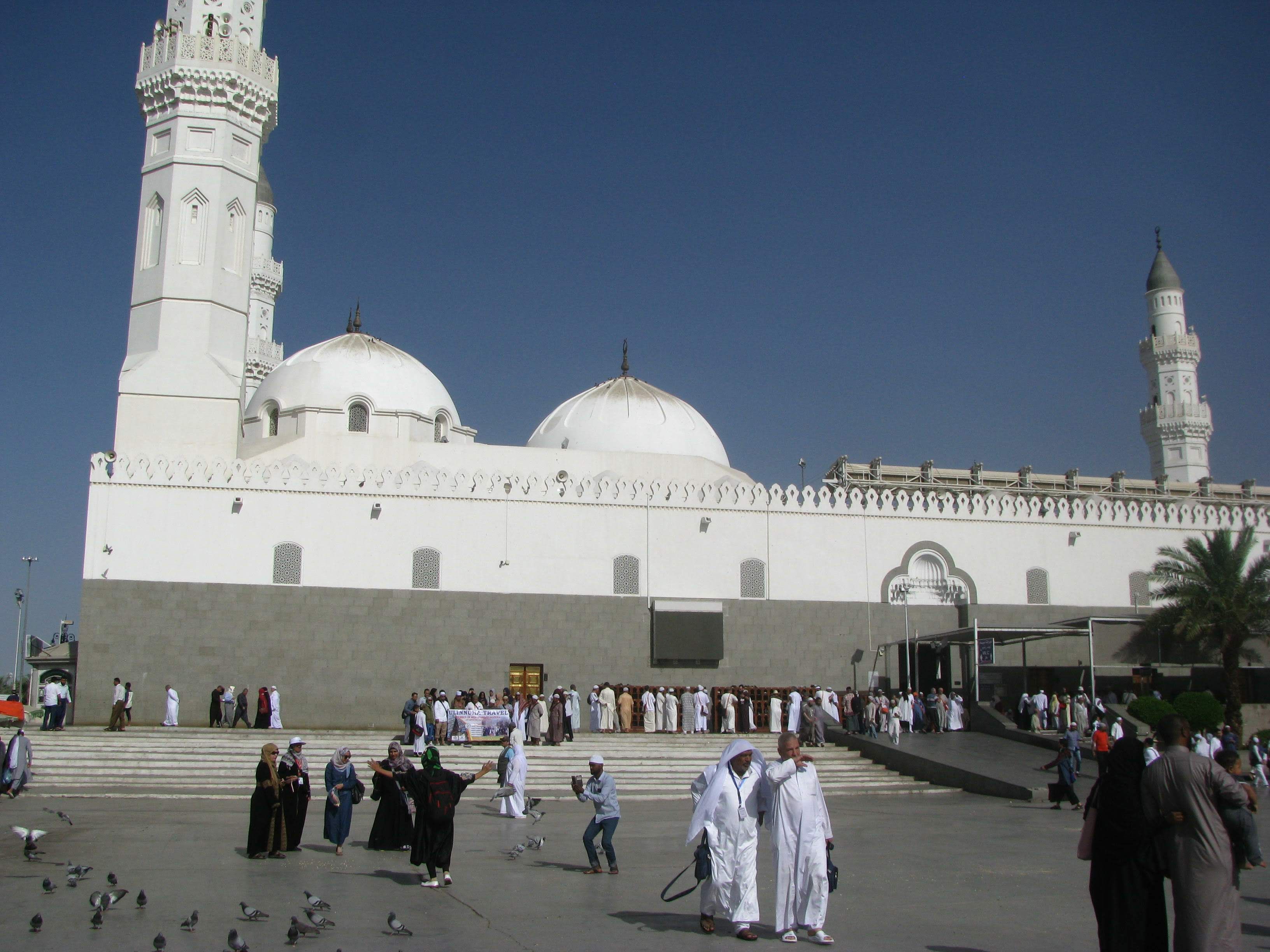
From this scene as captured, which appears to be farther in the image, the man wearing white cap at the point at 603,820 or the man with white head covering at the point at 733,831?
the man wearing white cap at the point at 603,820

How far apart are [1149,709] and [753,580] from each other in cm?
721

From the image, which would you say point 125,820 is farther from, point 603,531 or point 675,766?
point 603,531

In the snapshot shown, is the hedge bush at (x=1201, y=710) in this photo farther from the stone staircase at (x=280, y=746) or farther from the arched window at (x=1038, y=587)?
the stone staircase at (x=280, y=746)

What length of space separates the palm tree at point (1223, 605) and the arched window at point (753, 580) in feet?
23.5

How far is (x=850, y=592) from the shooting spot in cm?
2295

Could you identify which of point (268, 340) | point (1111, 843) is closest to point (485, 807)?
point (1111, 843)

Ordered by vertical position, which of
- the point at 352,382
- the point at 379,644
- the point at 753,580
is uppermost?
the point at 352,382

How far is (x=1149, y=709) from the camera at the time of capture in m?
18.6

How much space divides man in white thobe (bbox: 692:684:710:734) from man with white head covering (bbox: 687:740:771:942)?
1425cm

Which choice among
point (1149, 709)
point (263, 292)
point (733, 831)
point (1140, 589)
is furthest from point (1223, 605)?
point (263, 292)

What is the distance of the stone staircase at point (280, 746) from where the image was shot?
14.8 m

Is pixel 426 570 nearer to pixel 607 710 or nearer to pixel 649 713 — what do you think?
pixel 607 710

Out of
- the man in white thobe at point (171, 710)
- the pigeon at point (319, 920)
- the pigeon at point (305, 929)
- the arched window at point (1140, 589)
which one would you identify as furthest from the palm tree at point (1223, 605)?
the pigeon at point (305, 929)

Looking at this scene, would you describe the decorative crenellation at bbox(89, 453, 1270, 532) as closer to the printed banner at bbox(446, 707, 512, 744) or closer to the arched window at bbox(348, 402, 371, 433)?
the arched window at bbox(348, 402, 371, 433)
